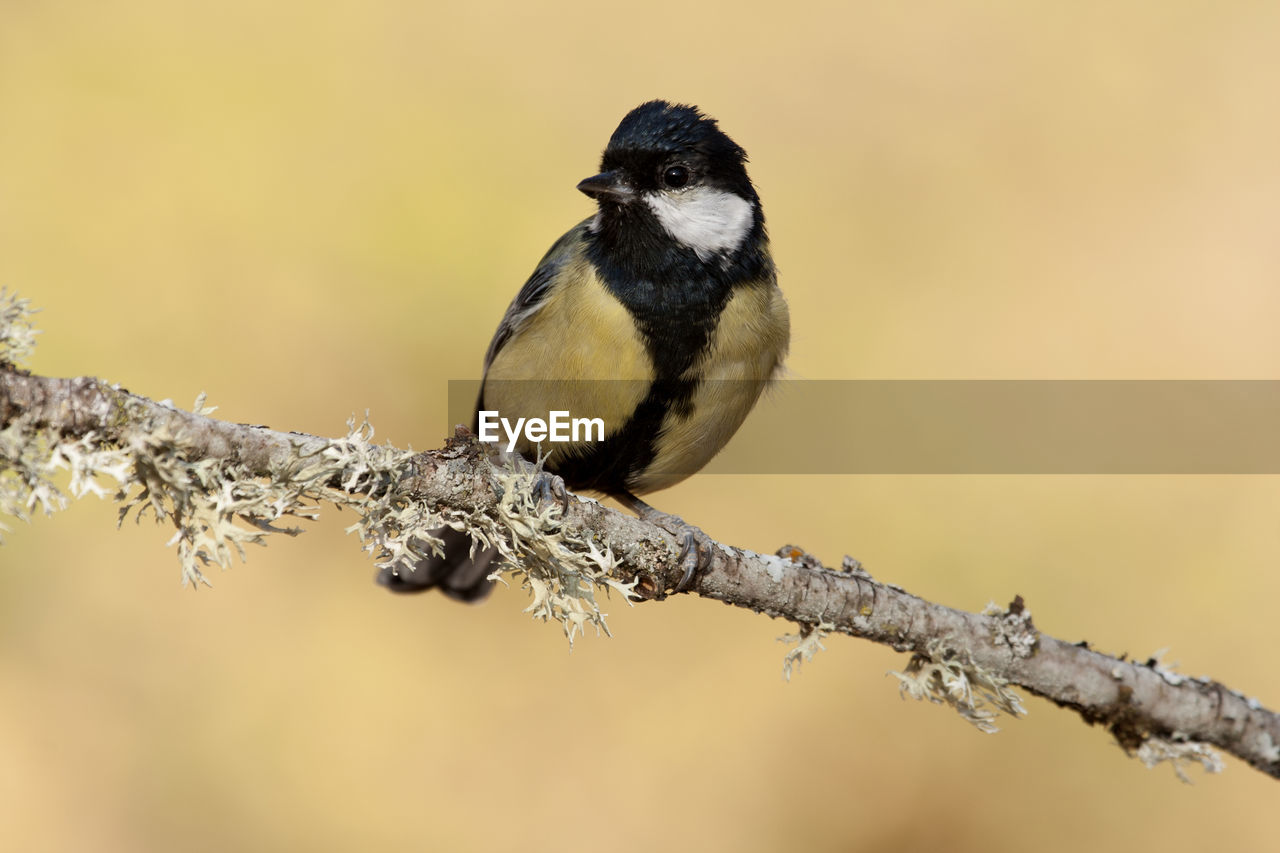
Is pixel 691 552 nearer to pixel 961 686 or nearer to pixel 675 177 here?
pixel 961 686

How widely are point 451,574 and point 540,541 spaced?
156cm

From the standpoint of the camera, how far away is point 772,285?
3172 millimetres

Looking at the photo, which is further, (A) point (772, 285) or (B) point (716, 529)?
(B) point (716, 529)

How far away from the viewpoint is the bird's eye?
3.00 m

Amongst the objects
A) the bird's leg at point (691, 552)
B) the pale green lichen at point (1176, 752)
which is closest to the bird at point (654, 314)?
the bird's leg at point (691, 552)

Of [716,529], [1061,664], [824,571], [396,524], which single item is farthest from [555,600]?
[716,529]

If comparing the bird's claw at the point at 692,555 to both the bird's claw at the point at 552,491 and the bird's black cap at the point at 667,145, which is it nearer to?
the bird's claw at the point at 552,491

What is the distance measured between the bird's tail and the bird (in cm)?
49

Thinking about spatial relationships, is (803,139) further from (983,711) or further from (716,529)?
(983,711)

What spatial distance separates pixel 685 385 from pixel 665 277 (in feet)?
1.02

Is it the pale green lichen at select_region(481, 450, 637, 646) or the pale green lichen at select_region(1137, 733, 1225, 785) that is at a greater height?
the pale green lichen at select_region(1137, 733, 1225, 785)

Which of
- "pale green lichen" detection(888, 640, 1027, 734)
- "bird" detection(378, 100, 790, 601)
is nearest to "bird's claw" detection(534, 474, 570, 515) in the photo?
"bird" detection(378, 100, 790, 601)

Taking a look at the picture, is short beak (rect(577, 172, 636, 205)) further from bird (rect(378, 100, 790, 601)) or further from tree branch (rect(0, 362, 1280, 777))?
tree branch (rect(0, 362, 1280, 777))

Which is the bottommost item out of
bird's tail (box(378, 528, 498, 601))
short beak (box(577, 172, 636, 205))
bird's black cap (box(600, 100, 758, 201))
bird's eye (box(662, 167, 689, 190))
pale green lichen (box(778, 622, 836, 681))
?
pale green lichen (box(778, 622, 836, 681))
